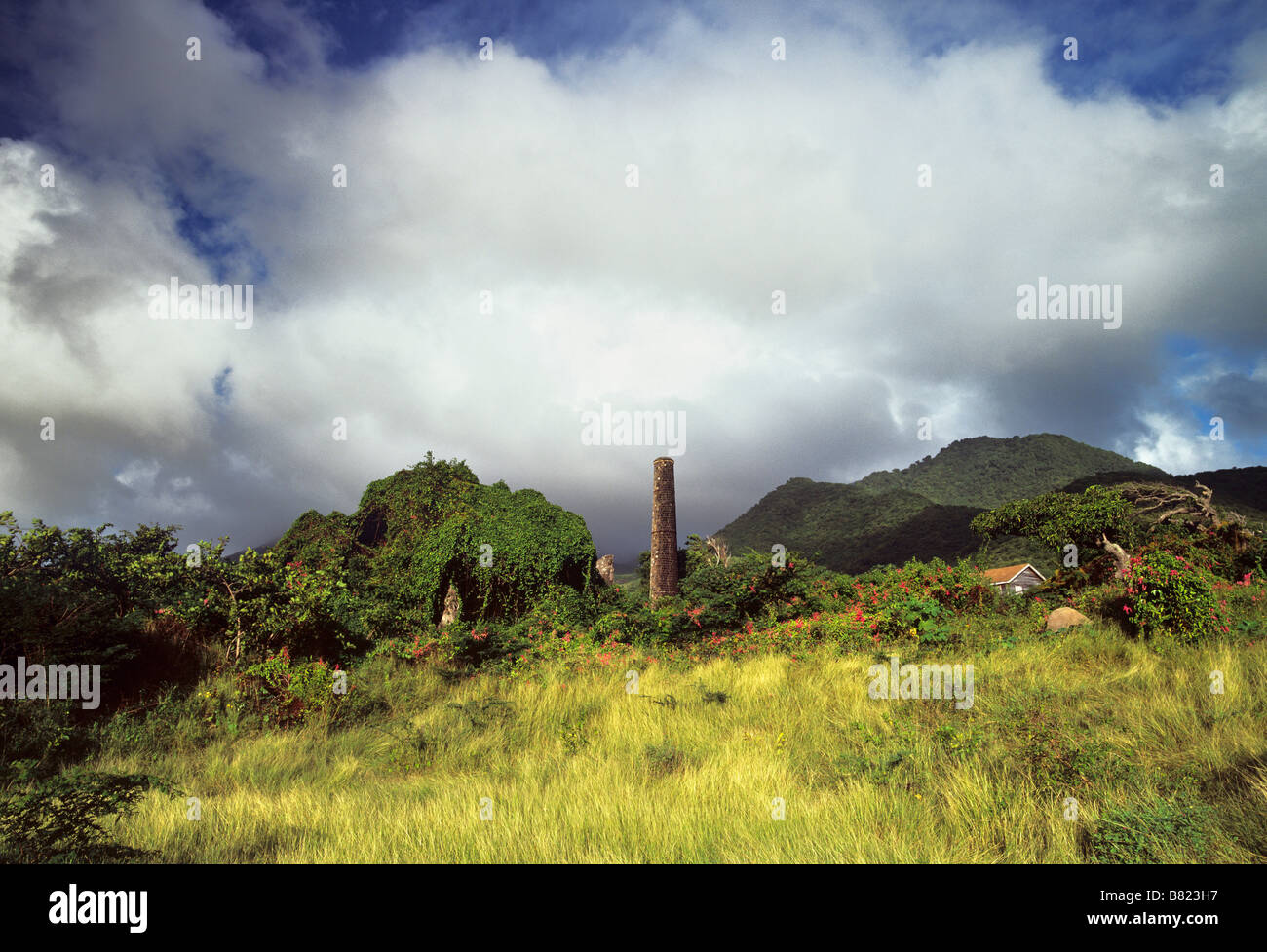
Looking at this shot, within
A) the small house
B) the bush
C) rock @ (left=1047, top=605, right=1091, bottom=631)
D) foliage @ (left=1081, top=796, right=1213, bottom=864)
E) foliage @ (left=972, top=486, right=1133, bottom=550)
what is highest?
foliage @ (left=972, top=486, right=1133, bottom=550)

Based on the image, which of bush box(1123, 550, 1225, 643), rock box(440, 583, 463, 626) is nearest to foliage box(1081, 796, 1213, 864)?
bush box(1123, 550, 1225, 643)

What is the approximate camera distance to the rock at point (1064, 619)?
32.9 feet

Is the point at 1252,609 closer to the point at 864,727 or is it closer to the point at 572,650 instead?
the point at 864,727

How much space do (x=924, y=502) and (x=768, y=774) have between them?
8515 centimetres

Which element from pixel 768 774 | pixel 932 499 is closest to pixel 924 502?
pixel 932 499

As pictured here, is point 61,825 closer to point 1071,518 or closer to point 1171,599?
point 1171,599

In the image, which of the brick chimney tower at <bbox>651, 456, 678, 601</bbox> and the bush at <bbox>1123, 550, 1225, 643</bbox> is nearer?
the bush at <bbox>1123, 550, 1225, 643</bbox>

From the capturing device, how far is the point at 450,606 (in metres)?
15.1

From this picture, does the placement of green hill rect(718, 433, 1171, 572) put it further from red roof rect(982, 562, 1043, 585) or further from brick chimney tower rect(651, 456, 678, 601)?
brick chimney tower rect(651, 456, 678, 601)

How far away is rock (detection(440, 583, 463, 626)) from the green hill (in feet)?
171

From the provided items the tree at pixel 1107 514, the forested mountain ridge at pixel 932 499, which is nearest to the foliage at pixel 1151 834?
the tree at pixel 1107 514

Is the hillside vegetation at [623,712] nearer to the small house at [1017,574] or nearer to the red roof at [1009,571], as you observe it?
the red roof at [1009,571]

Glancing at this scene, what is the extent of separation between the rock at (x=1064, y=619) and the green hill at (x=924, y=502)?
4896cm

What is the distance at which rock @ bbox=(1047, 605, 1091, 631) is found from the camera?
32.9 ft
